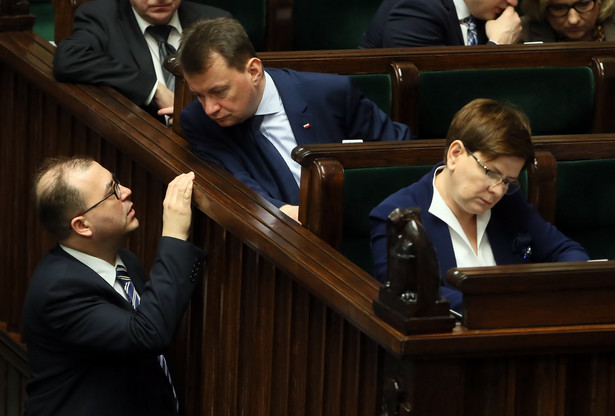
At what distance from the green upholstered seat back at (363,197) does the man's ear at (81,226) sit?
37cm

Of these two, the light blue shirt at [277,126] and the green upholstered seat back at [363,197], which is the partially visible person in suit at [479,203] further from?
the light blue shirt at [277,126]

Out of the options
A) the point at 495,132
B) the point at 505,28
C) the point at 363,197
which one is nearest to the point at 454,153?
the point at 495,132

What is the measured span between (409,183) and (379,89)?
1.41 feet

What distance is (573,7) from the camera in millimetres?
2504

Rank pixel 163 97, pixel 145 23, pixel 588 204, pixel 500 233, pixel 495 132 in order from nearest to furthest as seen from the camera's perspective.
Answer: pixel 495 132
pixel 500 233
pixel 588 204
pixel 163 97
pixel 145 23

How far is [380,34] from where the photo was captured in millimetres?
2494

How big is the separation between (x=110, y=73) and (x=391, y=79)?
0.51 metres

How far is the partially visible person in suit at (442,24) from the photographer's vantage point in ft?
8.01

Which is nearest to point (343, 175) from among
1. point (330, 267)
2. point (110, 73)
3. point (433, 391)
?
point (330, 267)

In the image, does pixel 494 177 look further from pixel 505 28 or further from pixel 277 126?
pixel 505 28

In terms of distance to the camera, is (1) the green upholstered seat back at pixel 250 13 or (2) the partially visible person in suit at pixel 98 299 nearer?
(2) the partially visible person in suit at pixel 98 299

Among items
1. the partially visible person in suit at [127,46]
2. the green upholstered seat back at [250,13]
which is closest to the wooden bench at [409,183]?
the partially visible person in suit at [127,46]

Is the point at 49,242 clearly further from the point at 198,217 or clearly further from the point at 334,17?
the point at 334,17

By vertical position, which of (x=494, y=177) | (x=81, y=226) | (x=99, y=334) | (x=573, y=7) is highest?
(x=573, y=7)
